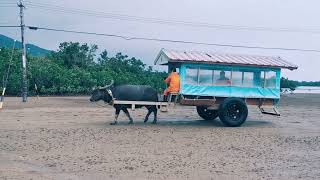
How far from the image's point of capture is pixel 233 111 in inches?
610

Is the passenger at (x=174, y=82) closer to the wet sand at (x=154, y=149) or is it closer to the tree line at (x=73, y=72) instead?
the wet sand at (x=154, y=149)

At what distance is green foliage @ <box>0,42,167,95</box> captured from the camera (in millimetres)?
31562

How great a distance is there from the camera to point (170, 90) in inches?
587

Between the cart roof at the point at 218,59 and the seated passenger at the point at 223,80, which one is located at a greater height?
the cart roof at the point at 218,59

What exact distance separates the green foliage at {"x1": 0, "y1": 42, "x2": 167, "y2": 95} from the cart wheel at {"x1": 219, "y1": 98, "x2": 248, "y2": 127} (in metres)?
14.6

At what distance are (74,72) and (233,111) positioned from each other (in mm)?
20997

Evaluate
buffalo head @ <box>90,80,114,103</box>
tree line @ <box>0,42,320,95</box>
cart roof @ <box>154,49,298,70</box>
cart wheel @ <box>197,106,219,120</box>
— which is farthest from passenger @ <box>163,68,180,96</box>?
tree line @ <box>0,42,320,95</box>

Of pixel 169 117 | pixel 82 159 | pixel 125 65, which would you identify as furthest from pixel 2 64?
Answer: pixel 82 159

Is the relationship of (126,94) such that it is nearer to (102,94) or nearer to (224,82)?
(102,94)

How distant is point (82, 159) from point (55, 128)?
503 cm

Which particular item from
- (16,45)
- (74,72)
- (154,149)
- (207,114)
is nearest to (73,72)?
(74,72)

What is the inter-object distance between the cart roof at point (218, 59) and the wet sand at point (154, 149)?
7.45 ft

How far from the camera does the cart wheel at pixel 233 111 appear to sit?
49.7 feet

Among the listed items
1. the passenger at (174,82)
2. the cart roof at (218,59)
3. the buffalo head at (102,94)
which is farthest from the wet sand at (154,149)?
the cart roof at (218,59)
